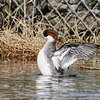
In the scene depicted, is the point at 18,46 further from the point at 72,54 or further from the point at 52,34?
the point at 72,54

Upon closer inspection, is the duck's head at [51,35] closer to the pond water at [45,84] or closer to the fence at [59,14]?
the pond water at [45,84]

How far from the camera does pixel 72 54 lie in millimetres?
9516

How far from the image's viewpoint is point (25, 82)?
828 centimetres

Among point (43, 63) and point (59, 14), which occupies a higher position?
point (59, 14)

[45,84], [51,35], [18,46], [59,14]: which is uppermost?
[59,14]

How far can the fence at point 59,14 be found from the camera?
14281 mm

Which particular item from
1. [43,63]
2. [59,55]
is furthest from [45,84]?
[59,55]

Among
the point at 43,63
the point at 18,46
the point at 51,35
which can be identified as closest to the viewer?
the point at 43,63

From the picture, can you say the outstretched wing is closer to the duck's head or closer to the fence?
the duck's head

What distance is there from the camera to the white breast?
930 cm

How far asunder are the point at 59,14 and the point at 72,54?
5043mm

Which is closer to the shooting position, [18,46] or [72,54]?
[72,54]

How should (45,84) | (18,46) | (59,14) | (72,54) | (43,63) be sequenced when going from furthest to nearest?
(59,14) → (18,46) → (72,54) → (43,63) → (45,84)

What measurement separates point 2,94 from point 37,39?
5.26m
